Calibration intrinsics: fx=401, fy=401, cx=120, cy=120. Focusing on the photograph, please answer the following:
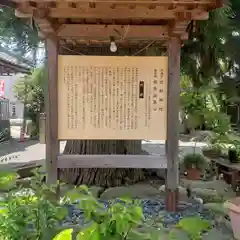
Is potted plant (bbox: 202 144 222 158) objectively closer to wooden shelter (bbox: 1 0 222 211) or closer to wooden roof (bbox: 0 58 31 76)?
wooden shelter (bbox: 1 0 222 211)

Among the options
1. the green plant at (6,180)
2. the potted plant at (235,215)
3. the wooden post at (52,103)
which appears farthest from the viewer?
the wooden post at (52,103)

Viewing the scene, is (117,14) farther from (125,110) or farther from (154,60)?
(125,110)

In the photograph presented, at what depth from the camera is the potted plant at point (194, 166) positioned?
7.47 metres

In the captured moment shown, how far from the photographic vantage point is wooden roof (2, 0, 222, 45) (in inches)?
163

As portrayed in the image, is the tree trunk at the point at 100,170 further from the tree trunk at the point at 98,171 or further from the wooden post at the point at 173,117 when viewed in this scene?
the wooden post at the point at 173,117

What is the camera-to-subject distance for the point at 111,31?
15.8ft

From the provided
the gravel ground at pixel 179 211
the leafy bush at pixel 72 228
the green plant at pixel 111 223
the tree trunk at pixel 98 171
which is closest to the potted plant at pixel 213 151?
the tree trunk at pixel 98 171

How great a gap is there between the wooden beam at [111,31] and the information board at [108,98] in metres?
0.29

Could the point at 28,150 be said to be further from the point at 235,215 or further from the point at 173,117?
the point at 235,215

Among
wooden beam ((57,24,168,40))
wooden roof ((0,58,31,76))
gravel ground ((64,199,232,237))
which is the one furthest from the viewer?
wooden roof ((0,58,31,76))

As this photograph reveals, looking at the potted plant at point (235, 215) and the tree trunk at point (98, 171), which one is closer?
the potted plant at point (235, 215)

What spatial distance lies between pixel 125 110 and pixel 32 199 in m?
2.83

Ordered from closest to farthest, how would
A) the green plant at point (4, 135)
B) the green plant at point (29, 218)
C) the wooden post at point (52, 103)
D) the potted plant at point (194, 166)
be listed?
1. the green plant at point (29, 218)
2. the wooden post at point (52, 103)
3. the potted plant at point (194, 166)
4. the green plant at point (4, 135)

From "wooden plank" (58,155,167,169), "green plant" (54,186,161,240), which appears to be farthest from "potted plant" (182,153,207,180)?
"green plant" (54,186,161,240)
